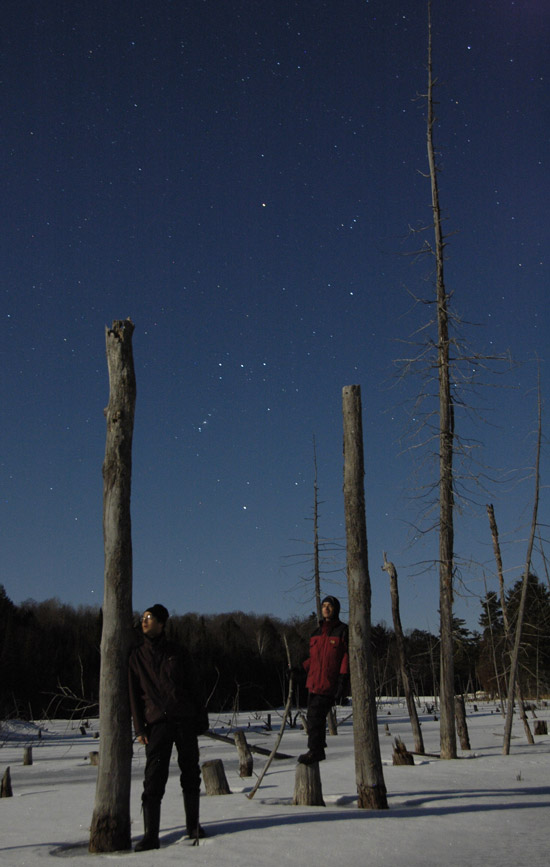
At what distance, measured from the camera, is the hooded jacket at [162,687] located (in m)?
6.00

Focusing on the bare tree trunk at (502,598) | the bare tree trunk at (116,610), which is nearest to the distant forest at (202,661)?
the bare tree trunk at (502,598)

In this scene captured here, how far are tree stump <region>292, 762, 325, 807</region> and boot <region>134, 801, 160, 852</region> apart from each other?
242cm

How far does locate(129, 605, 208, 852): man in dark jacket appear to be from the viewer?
5949 millimetres

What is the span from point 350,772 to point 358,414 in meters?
6.58

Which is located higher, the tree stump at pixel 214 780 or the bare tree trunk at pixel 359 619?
the bare tree trunk at pixel 359 619

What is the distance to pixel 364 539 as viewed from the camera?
336 inches

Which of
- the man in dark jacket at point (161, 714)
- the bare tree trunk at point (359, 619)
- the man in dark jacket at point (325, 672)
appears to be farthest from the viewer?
the man in dark jacket at point (325, 672)

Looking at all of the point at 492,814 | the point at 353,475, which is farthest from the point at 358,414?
the point at 492,814

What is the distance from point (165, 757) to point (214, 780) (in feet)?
12.8

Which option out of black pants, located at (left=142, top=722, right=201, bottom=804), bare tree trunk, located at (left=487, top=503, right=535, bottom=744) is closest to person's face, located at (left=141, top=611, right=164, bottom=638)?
black pants, located at (left=142, top=722, right=201, bottom=804)

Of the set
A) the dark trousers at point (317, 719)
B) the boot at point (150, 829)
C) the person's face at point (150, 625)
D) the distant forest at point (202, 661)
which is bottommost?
the distant forest at point (202, 661)

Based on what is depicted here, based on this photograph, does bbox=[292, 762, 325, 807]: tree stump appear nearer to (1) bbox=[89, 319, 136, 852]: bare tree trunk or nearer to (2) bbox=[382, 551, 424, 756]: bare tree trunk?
(1) bbox=[89, 319, 136, 852]: bare tree trunk

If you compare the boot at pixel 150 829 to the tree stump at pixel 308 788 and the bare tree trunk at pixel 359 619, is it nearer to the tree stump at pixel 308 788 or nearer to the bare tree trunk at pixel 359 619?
the tree stump at pixel 308 788

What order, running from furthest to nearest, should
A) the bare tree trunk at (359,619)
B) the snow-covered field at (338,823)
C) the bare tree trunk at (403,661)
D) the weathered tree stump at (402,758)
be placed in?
1. the bare tree trunk at (403,661)
2. the weathered tree stump at (402,758)
3. the bare tree trunk at (359,619)
4. the snow-covered field at (338,823)
